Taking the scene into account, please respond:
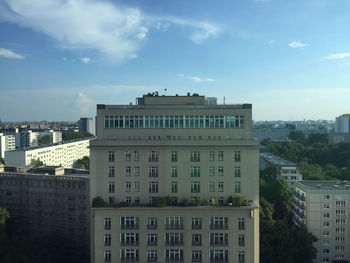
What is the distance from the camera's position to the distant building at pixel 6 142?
4149 inches

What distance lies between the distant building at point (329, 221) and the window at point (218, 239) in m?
20.3

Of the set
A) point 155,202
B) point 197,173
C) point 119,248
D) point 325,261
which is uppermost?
point 197,173

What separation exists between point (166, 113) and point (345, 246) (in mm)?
29740

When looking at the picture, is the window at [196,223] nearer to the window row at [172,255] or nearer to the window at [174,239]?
the window at [174,239]

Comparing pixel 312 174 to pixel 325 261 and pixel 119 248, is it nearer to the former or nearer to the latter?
pixel 325 261

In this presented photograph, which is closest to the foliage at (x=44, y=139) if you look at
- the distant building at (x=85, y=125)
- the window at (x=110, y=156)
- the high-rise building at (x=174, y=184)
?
the distant building at (x=85, y=125)

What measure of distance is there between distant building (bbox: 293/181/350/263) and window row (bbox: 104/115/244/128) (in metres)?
20.9

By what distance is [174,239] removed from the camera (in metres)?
22.0

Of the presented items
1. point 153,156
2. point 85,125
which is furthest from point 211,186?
point 85,125

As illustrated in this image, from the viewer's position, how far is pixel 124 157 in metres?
22.7

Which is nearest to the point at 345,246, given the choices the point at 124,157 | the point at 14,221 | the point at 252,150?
the point at 252,150

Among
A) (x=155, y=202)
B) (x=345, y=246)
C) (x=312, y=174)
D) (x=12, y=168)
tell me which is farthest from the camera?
(x=312, y=174)

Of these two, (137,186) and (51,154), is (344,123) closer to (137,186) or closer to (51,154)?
(51,154)

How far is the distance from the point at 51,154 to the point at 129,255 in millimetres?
71469
